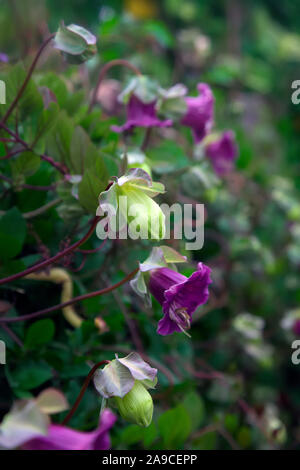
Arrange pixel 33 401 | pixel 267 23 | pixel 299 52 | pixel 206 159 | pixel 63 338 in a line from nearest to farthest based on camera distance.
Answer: pixel 33 401 < pixel 63 338 < pixel 206 159 < pixel 299 52 < pixel 267 23

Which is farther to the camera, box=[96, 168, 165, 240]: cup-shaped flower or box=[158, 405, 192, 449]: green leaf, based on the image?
box=[158, 405, 192, 449]: green leaf

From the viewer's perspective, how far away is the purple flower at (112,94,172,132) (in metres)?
0.58

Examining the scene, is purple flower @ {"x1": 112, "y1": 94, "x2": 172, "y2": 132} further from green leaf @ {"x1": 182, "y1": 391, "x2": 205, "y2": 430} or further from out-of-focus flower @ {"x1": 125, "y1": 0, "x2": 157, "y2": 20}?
out-of-focus flower @ {"x1": 125, "y1": 0, "x2": 157, "y2": 20}

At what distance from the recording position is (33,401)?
0.30 metres

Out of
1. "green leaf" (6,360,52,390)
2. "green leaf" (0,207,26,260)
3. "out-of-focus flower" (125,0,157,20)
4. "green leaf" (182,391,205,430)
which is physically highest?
"out-of-focus flower" (125,0,157,20)

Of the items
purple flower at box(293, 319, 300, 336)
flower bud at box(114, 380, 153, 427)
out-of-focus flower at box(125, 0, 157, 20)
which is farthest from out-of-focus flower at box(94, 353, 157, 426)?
out-of-focus flower at box(125, 0, 157, 20)

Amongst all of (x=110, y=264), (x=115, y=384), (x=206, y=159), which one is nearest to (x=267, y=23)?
(x=206, y=159)

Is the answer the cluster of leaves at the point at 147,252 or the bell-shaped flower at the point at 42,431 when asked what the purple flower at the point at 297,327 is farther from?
the bell-shaped flower at the point at 42,431

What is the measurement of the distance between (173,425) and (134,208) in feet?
1.01

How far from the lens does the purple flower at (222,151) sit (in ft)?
2.63

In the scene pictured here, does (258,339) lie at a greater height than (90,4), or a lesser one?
lesser

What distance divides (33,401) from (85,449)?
0.05 metres

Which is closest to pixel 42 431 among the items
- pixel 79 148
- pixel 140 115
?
pixel 79 148

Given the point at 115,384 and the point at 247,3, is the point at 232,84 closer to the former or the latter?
the point at 247,3
